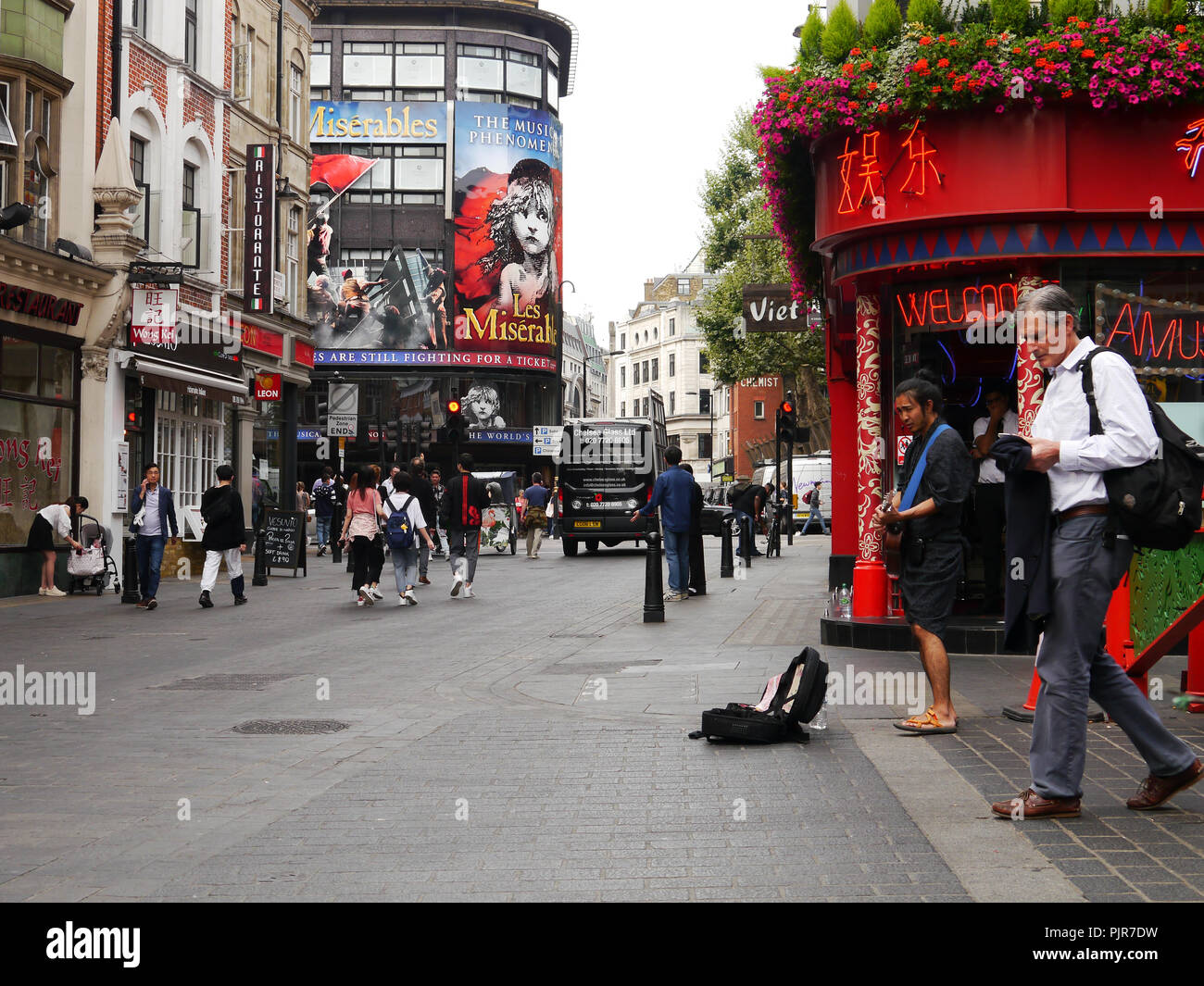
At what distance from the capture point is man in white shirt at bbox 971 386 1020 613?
1188 cm

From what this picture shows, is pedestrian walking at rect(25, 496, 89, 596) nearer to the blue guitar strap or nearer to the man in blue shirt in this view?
the man in blue shirt

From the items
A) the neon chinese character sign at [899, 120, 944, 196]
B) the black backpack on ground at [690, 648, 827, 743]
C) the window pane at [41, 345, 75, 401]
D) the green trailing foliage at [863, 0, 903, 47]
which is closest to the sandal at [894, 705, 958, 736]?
the black backpack on ground at [690, 648, 827, 743]

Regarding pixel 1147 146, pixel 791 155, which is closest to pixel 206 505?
pixel 791 155

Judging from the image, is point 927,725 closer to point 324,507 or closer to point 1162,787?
point 1162,787

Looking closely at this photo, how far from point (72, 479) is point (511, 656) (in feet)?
40.1

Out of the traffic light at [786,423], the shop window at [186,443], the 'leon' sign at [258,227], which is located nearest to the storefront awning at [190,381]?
the shop window at [186,443]

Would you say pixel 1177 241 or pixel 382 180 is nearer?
pixel 1177 241

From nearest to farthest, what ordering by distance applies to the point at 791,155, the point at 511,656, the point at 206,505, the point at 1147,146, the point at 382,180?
the point at 1147,146 < the point at 511,656 < the point at 791,155 < the point at 206,505 < the point at 382,180

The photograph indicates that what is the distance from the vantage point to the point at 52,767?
7.06 m

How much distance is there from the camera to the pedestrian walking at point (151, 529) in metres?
17.6

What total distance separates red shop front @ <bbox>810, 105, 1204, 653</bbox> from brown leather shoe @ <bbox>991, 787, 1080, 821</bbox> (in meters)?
5.96

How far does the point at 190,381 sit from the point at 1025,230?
59.3 feet

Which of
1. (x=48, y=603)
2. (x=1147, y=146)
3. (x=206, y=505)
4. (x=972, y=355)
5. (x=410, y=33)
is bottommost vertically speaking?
(x=48, y=603)
